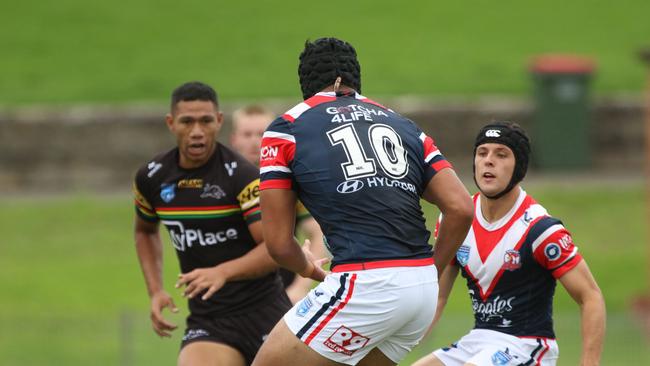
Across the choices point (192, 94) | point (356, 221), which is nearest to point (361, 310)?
point (356, 221)

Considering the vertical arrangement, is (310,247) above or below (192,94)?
below

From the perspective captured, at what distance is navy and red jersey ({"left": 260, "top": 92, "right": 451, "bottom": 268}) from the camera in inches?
218

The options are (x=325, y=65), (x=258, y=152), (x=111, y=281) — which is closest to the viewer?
(x=325, y=65)

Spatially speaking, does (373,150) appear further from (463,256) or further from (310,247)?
(310,247)

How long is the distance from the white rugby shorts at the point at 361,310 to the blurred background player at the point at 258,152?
2813mm

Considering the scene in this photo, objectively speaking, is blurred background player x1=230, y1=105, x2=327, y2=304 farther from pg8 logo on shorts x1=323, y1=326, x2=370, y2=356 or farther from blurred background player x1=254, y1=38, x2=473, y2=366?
pg8 logo on shorts x1=323, y1=326, x2=370, y2=356

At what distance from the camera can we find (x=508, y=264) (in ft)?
21.4

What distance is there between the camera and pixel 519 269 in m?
6.50

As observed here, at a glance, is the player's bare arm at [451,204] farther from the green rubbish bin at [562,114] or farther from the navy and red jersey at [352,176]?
the green rubbish bin at [562,114]

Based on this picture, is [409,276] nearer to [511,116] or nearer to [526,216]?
[526,216]

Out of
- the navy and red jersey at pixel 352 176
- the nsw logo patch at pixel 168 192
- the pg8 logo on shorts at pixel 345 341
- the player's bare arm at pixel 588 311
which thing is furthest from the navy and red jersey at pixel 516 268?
the nsw logo patch at pixel 168 192

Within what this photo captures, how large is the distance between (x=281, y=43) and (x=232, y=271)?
1856 cm

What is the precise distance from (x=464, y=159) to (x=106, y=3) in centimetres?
1075

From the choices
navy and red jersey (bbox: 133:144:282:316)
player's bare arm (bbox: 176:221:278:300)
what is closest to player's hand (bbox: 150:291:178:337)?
navy and red jersey (bbox: 133:144:282:316)
